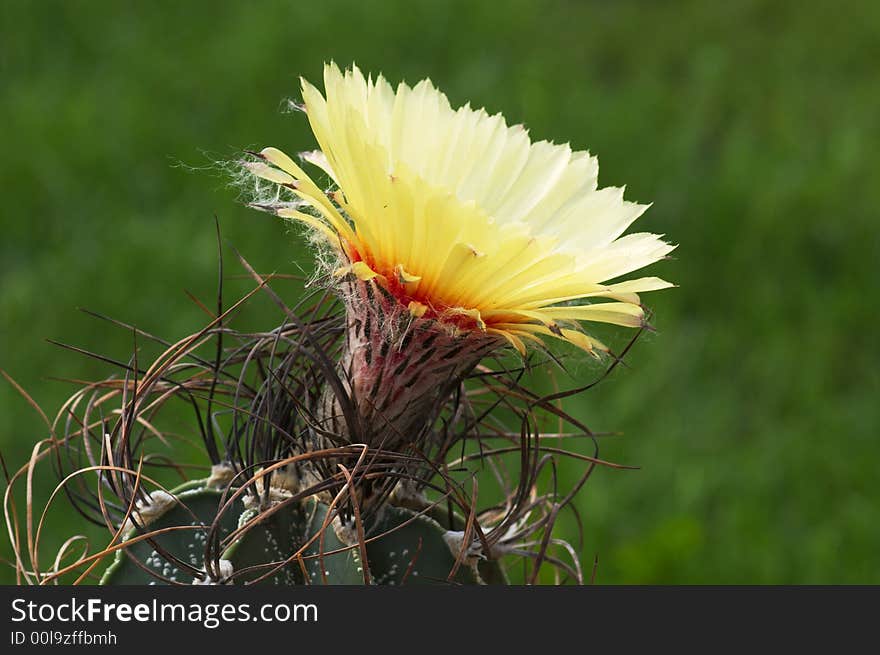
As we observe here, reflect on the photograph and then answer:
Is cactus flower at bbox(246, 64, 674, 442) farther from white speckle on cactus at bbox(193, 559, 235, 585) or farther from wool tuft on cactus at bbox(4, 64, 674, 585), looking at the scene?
white speckle on cactus at bbox(193, 559, 235, 585)

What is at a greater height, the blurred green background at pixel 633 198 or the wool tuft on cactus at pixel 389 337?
the blurred green background at pixel 633 198

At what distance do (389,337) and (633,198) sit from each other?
7.70ft

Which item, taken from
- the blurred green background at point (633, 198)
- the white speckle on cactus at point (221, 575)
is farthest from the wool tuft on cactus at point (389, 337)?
the blurred green background at point (633, 198)

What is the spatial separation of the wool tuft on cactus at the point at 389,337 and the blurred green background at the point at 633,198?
145cm

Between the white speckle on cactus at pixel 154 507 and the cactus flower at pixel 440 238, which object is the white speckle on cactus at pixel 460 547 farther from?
the white speckle on cactus at pixel 154 507

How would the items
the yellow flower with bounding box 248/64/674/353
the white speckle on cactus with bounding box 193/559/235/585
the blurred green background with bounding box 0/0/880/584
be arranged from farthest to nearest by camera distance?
the blurred green background with bounding box 0/0/880/584 → the white speckle on cactus with bounding box 193/559/235/585 → the yellow flower with bounding box 248/64/674/353

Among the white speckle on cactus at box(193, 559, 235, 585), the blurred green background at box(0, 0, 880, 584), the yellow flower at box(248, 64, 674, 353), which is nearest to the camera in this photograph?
the yellow flower at box(248, 64, 674, 353)

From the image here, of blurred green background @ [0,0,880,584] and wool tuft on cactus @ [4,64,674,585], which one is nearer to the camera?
wool tuft on cactus @ [4,64,674,585]

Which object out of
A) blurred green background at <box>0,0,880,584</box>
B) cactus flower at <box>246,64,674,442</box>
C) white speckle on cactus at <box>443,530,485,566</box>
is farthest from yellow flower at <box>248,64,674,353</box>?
blurred green background at <box>0,0,880,584</box>

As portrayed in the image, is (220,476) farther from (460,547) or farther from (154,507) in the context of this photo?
(460,547)

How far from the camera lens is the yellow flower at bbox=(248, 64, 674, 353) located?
87 centimetres

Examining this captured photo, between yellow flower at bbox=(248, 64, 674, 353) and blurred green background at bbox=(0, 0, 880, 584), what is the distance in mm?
1486

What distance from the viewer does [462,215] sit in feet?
2.81

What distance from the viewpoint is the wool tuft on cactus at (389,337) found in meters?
0.89
